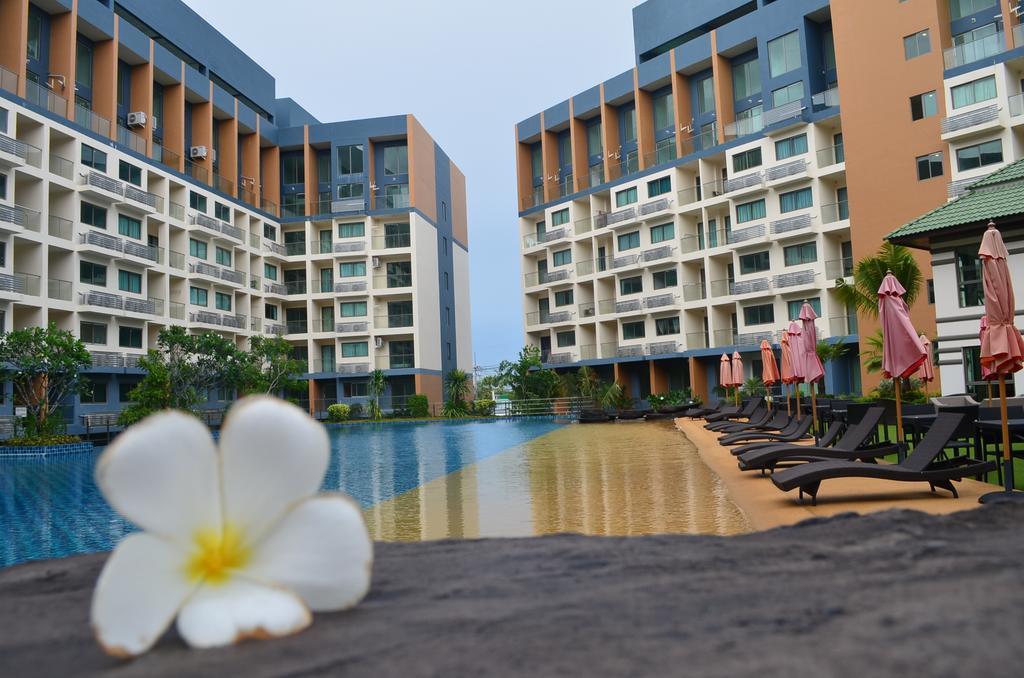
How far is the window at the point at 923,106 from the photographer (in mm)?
27359

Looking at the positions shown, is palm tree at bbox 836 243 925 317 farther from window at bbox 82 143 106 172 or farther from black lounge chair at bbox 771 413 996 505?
window at bbox 82 143 106 172

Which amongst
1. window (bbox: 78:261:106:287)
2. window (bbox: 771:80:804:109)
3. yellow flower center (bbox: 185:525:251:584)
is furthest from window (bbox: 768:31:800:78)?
yellow flower center (bbox: 185:525:251:584)

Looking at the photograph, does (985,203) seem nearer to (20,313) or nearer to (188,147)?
(20,313)

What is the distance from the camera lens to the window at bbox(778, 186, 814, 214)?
3269 cm

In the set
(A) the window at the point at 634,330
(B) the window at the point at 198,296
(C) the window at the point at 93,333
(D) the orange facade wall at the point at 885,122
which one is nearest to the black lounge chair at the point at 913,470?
(D) the orange facade wall at the point at 885,122

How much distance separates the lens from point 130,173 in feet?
106

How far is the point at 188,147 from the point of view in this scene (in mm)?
38812

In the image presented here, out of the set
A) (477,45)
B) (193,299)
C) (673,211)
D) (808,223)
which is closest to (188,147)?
(193,299)

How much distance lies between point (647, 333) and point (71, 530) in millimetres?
32811

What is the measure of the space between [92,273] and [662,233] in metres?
26.3

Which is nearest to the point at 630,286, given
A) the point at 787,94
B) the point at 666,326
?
the point at 666,326

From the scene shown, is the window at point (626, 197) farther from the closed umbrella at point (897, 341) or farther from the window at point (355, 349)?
the closed umbrella at point (897, 341)

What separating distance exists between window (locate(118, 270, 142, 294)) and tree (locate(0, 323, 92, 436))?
27.6 feet

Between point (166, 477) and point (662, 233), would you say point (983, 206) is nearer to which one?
point (166, 477)
